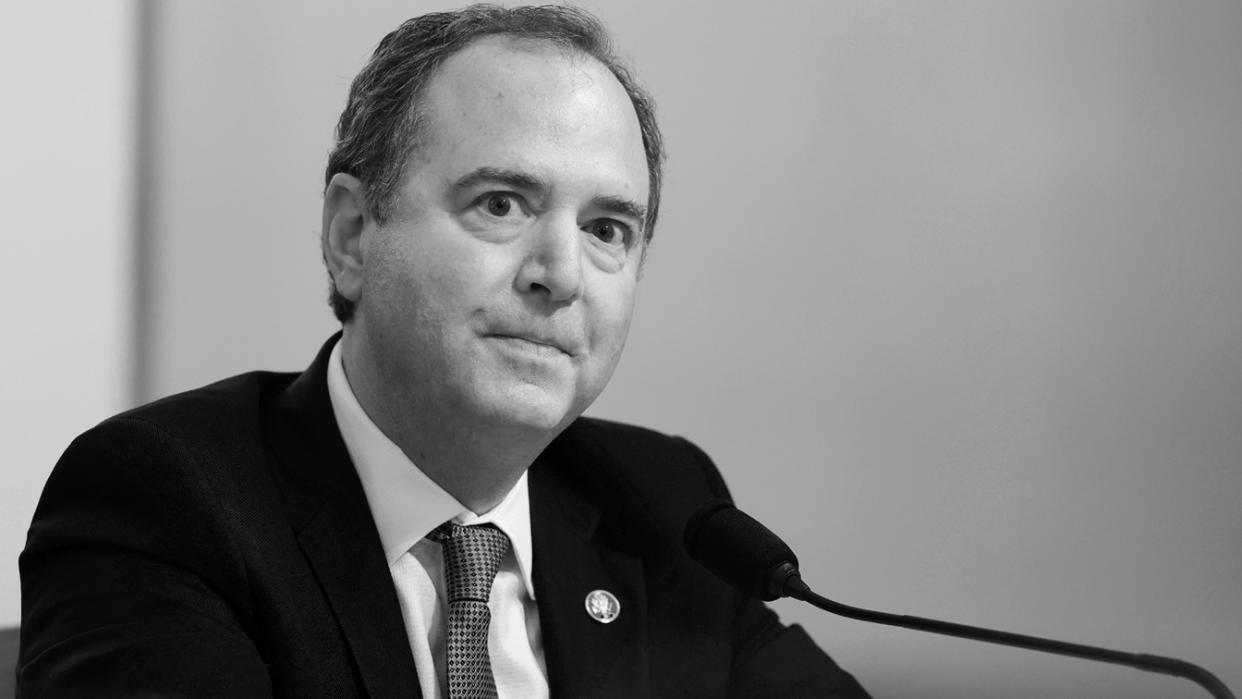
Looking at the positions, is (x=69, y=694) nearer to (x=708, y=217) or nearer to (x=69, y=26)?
(x=69, y=26)

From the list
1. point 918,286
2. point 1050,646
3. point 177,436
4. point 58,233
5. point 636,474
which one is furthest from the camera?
point 918,286

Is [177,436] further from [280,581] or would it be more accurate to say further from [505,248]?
[505,248]

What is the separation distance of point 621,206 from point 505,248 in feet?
0.51

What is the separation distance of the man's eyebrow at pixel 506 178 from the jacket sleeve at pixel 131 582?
396mm

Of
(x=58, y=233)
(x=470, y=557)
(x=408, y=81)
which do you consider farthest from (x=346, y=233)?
(x=58, y=233)

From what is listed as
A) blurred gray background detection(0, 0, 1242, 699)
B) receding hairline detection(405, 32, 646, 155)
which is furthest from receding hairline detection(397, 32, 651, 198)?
blurred gray background detection(0, 0, 1242, 699)

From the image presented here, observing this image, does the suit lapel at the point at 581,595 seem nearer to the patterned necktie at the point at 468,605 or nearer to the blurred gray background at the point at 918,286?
the patterned necktie at the point at 468,605

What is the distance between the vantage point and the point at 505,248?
1.30 metres

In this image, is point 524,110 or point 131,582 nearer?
point 131,582

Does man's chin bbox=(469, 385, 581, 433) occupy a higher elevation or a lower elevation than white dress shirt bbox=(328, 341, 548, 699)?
higher

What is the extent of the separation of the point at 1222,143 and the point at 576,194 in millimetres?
1346

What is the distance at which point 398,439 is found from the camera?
142 centimetres

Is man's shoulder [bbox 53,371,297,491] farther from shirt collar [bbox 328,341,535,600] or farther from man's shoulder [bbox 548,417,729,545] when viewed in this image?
man's shoulder [bbox 548,417,729,545]

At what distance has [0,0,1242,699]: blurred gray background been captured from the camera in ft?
6.96
